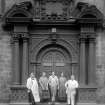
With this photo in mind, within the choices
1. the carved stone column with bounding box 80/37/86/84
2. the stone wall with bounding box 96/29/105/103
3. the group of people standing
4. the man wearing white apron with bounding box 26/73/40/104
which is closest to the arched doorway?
the group of people standing

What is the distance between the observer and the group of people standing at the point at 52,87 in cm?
1936

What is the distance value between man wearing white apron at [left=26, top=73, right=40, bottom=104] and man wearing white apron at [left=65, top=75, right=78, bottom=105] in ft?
5.16

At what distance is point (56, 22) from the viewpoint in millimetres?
20891

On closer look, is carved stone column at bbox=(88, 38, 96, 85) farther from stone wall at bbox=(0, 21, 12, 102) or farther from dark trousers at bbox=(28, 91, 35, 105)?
stone wall at bbox=(0, 21, 12, 102)

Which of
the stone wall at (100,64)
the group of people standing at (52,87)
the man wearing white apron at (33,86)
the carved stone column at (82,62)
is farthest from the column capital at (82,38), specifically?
the man wearing white apron at (33,86)

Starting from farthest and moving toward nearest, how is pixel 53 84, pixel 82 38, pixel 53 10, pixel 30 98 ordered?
1. pixel 53 10
2. pixel 82 38
3. pixel 30 98
4. pixel 53 84

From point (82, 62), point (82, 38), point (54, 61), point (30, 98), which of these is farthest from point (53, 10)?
point (30, 98)

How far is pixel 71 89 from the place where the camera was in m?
19.4

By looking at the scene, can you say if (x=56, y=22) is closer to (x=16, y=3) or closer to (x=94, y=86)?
(x=16, y=3)

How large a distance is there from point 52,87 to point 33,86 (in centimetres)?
108

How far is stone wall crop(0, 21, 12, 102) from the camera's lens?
20625 mm

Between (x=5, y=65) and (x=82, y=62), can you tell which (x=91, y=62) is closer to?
(x=82, y=62)

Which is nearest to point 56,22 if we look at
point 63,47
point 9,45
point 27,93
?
point 63,47

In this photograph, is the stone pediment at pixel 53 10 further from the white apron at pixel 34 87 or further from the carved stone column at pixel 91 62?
the white apron at pixel 34 87
